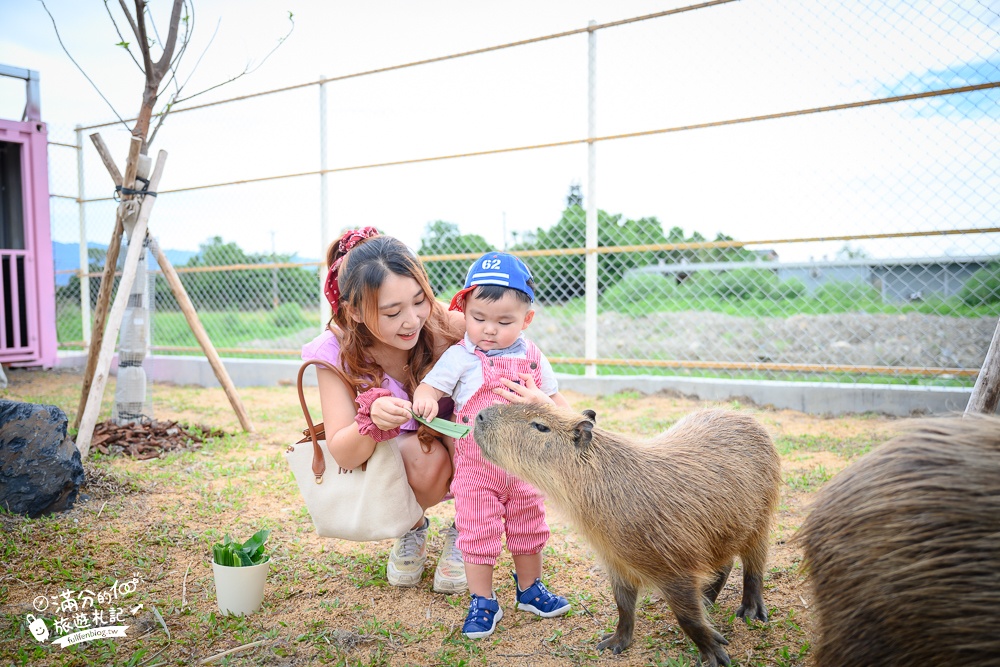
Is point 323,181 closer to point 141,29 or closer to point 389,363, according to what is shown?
point 141,29

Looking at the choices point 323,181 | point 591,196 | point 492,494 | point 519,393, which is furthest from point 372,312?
point 323,181

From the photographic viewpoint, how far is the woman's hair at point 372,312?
89.4 inches

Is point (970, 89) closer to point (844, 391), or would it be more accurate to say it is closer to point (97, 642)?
point (844, 391)

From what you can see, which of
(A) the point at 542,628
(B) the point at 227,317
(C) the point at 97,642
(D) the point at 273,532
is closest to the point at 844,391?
(A) the point at 542,628

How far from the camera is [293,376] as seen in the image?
24.3 feet

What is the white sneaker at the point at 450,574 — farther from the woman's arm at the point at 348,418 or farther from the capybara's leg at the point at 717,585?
the capybara's leg at the point at 717,585

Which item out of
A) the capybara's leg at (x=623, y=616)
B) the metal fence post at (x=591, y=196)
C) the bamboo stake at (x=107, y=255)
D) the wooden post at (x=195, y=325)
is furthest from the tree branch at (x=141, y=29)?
the capybara's leg at (x=623, y=616)

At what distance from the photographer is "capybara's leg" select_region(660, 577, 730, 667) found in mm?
1866

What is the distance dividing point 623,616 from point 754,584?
1.65 feet

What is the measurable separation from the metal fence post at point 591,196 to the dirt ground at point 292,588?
232 centimetres

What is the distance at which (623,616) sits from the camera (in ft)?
6.61

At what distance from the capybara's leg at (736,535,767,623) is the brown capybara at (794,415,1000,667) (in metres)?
0.62

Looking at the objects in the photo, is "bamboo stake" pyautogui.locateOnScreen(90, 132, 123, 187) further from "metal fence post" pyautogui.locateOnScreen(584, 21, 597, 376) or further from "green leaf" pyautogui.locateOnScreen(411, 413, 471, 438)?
"metal fence post" pyautogui.locateOnScreen(584, 21, 597, 376)
